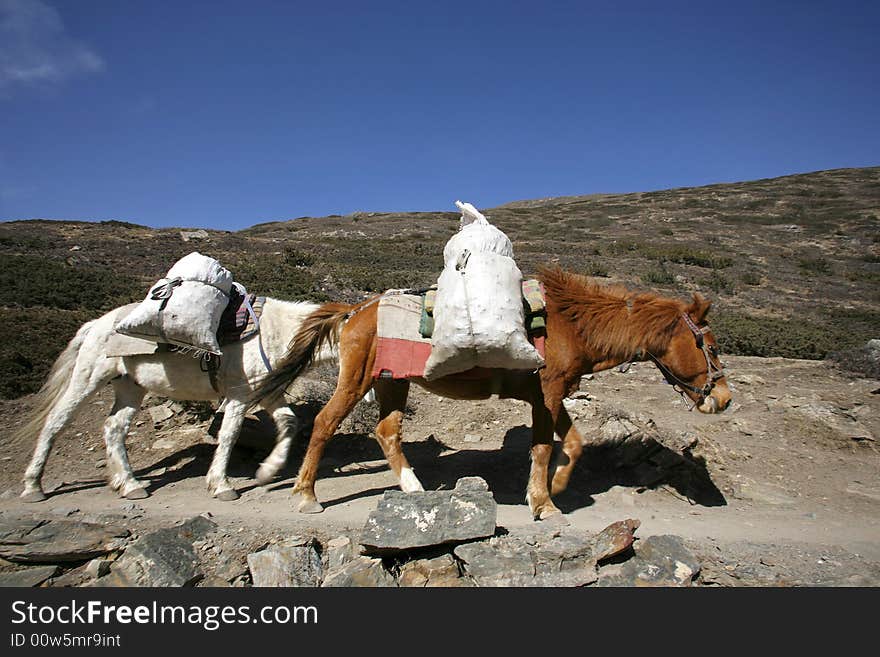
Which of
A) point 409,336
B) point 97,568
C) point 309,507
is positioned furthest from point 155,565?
point 409,336

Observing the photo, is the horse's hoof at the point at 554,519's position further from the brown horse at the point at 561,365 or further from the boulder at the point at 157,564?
the boulder at the point at 157,564

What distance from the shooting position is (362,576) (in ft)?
10.9

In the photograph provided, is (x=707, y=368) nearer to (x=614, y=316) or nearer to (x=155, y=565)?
(x=614, y=316)

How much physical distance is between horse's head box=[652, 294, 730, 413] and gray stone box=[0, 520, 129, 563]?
5112 mm

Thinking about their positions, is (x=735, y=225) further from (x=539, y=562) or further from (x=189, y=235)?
(x=539, y=562)

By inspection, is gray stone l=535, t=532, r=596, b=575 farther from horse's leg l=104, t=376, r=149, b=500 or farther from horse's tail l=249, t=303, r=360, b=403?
→ horse's leg l=104, t=376, r=149, b=500

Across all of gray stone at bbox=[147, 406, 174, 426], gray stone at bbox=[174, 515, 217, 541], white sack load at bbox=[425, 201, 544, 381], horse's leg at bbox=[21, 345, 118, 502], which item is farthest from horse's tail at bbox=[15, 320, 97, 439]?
white sack load at bbox=[425, 201, 544, 381]

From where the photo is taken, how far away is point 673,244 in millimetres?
32188

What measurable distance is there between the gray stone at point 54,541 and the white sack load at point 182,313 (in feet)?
6.04

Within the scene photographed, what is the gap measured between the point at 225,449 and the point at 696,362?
492cm

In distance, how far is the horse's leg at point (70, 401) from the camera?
521 cm

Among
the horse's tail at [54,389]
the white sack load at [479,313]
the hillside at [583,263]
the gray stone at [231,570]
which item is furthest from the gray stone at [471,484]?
the horse's tail at [54,389]
